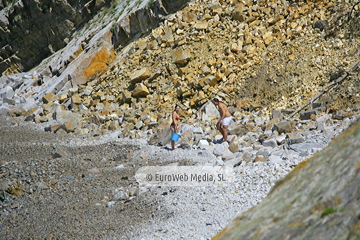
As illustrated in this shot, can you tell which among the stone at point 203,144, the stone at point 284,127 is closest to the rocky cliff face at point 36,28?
the stone at point 203,144

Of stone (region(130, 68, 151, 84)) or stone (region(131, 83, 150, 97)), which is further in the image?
stone (region(130, 68, 151, 84))

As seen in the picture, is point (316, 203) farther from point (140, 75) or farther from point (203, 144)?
point (140, 75)

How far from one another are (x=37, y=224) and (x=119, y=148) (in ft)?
14.3

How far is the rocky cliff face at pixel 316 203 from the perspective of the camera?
174 centimetres

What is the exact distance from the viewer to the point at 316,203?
1.95m

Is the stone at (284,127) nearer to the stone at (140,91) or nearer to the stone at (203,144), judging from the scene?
the stone at (203,144)

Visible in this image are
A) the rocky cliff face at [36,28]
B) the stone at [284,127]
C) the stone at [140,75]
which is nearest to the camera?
the stone at [284,127]

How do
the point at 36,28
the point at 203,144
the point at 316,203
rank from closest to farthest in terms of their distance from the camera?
1. the point at 316,203
2. the point at 203,144
3. the point at 36,28

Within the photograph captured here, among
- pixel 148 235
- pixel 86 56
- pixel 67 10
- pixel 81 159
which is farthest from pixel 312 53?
Answer: pixel 67 10

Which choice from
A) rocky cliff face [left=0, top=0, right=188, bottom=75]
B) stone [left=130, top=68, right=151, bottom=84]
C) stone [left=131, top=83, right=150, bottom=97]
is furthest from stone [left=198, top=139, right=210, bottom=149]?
rocky cliff face [left=0, top=0, right=188, bottom=75]

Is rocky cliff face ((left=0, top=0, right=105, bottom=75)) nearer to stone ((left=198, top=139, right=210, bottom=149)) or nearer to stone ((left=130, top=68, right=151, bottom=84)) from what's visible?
stone ((left=130, top=68, right=151, bottom=84))

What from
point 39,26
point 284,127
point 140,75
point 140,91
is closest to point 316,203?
point 284,127

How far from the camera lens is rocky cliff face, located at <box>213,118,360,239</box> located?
68.6 inches

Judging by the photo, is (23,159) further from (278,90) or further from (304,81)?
(304,81)
